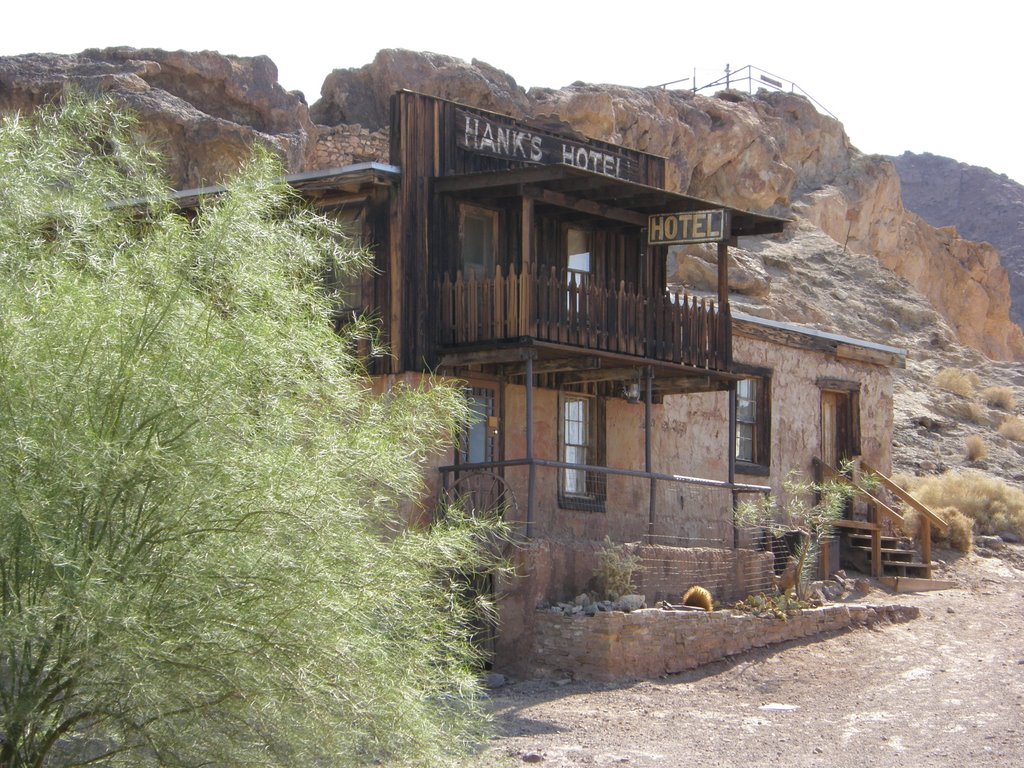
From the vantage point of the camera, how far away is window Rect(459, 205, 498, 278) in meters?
17.7

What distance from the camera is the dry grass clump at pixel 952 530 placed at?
22812 mm

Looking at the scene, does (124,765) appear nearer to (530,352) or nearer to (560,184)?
(530,352)

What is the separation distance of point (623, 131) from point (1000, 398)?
1253 centimetres

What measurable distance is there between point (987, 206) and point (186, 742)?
226ft

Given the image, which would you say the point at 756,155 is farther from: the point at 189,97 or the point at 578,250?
the point at 578,250

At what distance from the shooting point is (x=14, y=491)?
24.6 ft

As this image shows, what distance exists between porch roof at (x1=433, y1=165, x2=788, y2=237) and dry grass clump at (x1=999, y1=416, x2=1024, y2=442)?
16.4m

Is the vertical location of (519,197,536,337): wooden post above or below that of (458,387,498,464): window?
above

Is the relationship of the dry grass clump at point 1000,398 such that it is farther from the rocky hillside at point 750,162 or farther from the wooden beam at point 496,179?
the wooden beam at point 496,179

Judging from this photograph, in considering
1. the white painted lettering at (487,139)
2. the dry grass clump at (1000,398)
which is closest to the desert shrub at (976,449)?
the dry grass clump at (1000,398)

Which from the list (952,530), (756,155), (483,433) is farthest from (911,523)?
(756,155)

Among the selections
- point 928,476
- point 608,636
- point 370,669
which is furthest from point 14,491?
point 928,476

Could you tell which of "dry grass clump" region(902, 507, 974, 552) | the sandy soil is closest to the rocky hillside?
"dry grass clump" region(902, 507, 974, 552)

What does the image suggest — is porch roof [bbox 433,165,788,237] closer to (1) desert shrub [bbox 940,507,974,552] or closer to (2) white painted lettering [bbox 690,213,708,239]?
(2) white painted lettering [bbox 690,213,708,239]
